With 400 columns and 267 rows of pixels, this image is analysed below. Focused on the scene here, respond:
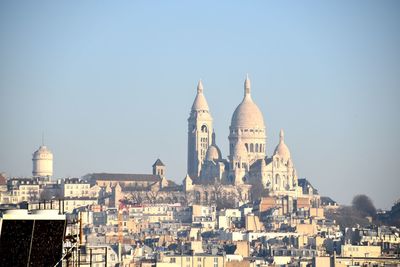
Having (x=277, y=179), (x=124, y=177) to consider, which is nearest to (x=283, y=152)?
(x=277, y=179)

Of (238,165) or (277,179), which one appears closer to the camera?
(277,179)

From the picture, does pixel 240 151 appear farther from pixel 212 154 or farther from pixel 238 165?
pixel 212 154

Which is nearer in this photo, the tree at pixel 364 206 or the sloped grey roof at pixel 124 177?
the tree at pixel 364 206

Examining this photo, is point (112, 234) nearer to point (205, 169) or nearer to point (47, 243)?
point (205, 169)

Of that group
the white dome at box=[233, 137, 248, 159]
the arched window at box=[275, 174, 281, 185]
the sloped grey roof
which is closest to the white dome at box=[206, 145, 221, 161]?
the white dome at box=[233, 137, 248, 159]

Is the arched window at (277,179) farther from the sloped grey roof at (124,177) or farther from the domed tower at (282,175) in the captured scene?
the sloped grey roof at (124,177)

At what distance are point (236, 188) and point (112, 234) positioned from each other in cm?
5743

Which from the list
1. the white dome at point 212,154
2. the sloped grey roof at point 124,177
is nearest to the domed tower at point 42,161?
the sloped grey roof at point 124,177

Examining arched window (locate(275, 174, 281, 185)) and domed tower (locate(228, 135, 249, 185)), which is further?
arched window (locate(275, 174, 281, 185))

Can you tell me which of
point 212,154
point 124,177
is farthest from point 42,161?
point 212,154

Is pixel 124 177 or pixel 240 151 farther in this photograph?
pixel 240 151

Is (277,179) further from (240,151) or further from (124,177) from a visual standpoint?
(124,177)

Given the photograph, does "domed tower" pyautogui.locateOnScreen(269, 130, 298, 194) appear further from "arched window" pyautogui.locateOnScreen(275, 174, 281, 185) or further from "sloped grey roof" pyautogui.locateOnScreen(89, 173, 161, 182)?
"sloped grey roof" pyautogui.locateOnScreen(89, 173, 161, 182)

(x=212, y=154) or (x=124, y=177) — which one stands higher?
(x=212, y=154)
